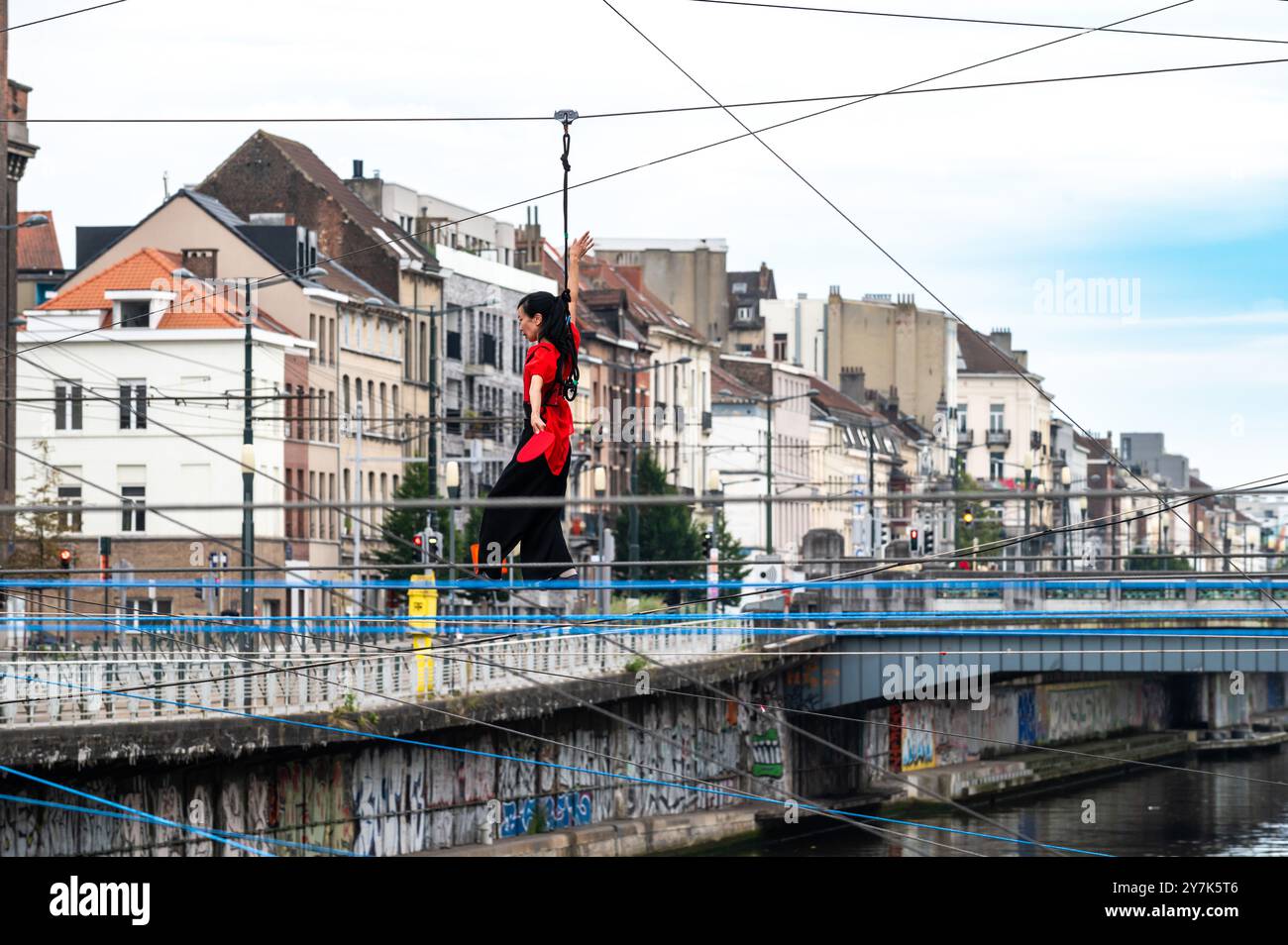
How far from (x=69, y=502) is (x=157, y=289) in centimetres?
828

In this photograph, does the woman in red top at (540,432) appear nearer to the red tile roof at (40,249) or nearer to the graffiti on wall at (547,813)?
the graffiti on wall at (547,813)

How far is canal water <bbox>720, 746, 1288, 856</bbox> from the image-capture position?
181ft

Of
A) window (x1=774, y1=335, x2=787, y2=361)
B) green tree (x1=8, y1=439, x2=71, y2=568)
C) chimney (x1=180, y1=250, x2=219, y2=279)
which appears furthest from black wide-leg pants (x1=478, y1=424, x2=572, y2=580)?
window (x1=774, y1=335, x2=787, y2=361)

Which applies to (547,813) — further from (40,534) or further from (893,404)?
(893,404)

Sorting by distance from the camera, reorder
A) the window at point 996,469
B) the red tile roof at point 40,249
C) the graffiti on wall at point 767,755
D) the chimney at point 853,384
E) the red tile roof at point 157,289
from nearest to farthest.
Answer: the graffiti on wall at point 767,755 < the red tile roof at point 157,289 < the red tile roof at point 40,249 < the chimney at point 853,384 < the window at point 996,469

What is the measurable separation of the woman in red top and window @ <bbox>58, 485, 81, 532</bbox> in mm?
44834

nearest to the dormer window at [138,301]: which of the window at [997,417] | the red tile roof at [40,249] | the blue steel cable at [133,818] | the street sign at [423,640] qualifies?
the red tile roof at [40,249]

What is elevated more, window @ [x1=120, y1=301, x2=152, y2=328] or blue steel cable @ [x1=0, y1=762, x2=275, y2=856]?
window @ [x1=120, y1=301, x2=152, y2=328]

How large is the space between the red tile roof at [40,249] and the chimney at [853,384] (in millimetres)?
57766

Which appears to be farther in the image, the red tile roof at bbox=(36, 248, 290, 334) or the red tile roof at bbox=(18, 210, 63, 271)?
the red tile roof at bbox=(18, 210, 63, 271)

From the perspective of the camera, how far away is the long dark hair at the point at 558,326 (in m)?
15.3

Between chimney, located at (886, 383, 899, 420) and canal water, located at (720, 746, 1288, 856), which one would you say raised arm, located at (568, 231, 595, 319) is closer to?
canal water, located at (720, 746, 1288, 856)
